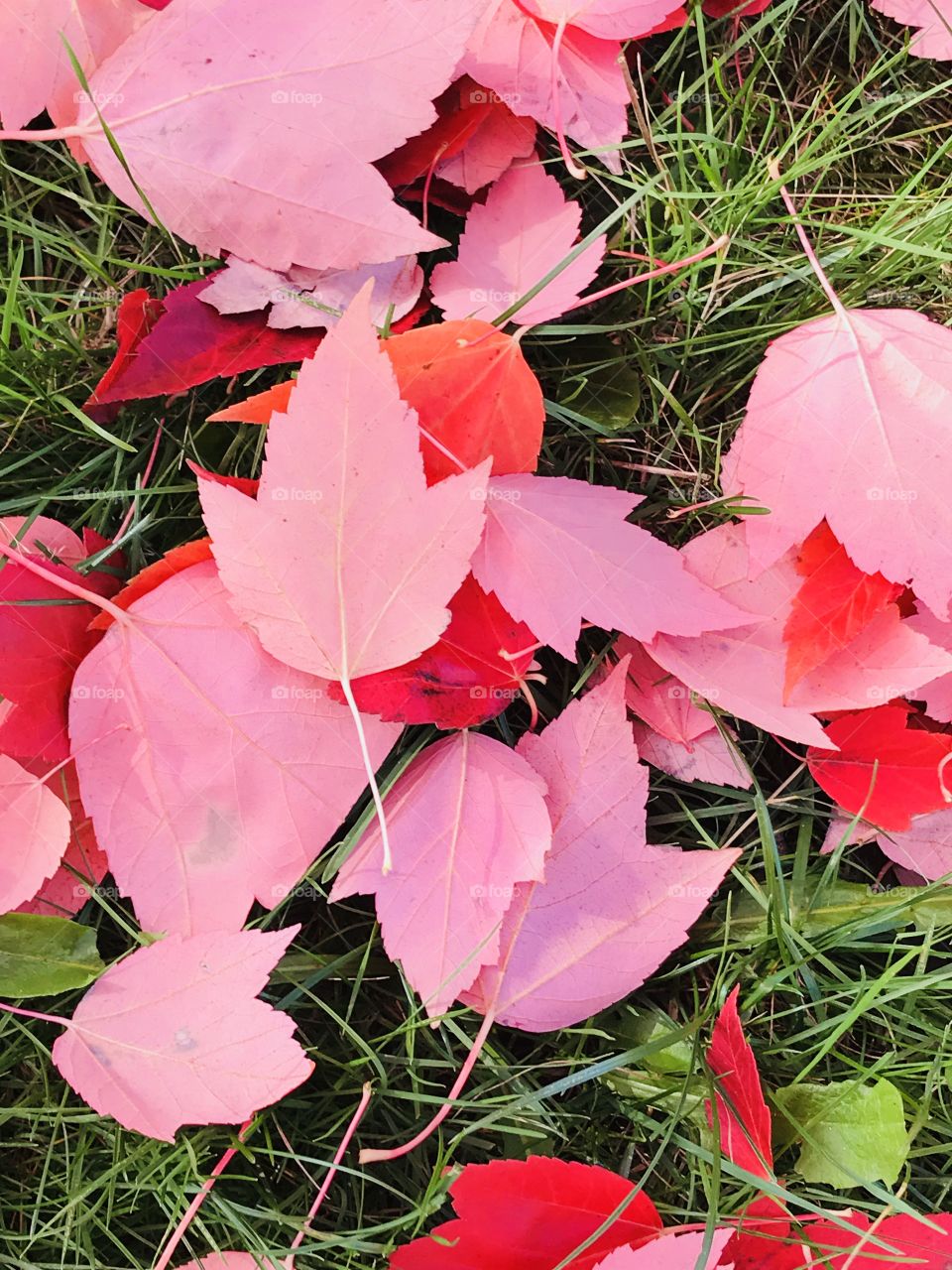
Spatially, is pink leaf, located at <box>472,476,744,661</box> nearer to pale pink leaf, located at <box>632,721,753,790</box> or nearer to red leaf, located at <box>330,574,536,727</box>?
red leaf, located at <box>330,574,536,727</box>

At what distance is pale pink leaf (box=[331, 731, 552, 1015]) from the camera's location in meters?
0.86

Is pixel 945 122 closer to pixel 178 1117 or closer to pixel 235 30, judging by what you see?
pixel 235 30

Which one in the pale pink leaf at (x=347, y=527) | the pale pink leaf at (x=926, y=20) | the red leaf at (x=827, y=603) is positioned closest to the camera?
the pale pink leaf at (x=347, y=527)

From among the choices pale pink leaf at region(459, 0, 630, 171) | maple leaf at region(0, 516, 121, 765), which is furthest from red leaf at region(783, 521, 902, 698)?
maple leaf at region(0, 516, 121, 765)

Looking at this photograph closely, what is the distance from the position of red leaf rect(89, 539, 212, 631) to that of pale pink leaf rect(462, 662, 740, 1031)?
37 centimetres

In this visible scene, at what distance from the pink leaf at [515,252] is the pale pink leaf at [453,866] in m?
0.41

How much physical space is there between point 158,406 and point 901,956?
889 millimetres

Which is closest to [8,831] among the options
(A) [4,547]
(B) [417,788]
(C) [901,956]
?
(A) [4,547]

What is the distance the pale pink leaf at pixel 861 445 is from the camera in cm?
90

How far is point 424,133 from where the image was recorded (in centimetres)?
93

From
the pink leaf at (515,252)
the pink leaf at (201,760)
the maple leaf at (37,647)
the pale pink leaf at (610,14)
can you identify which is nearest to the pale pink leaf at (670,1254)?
the pink leaf at (201,760)

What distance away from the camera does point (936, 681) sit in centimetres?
96

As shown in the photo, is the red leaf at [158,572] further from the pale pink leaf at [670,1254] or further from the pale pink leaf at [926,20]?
the pale pink leaf at [926,20]

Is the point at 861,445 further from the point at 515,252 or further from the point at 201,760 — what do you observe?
the point at 201,760
